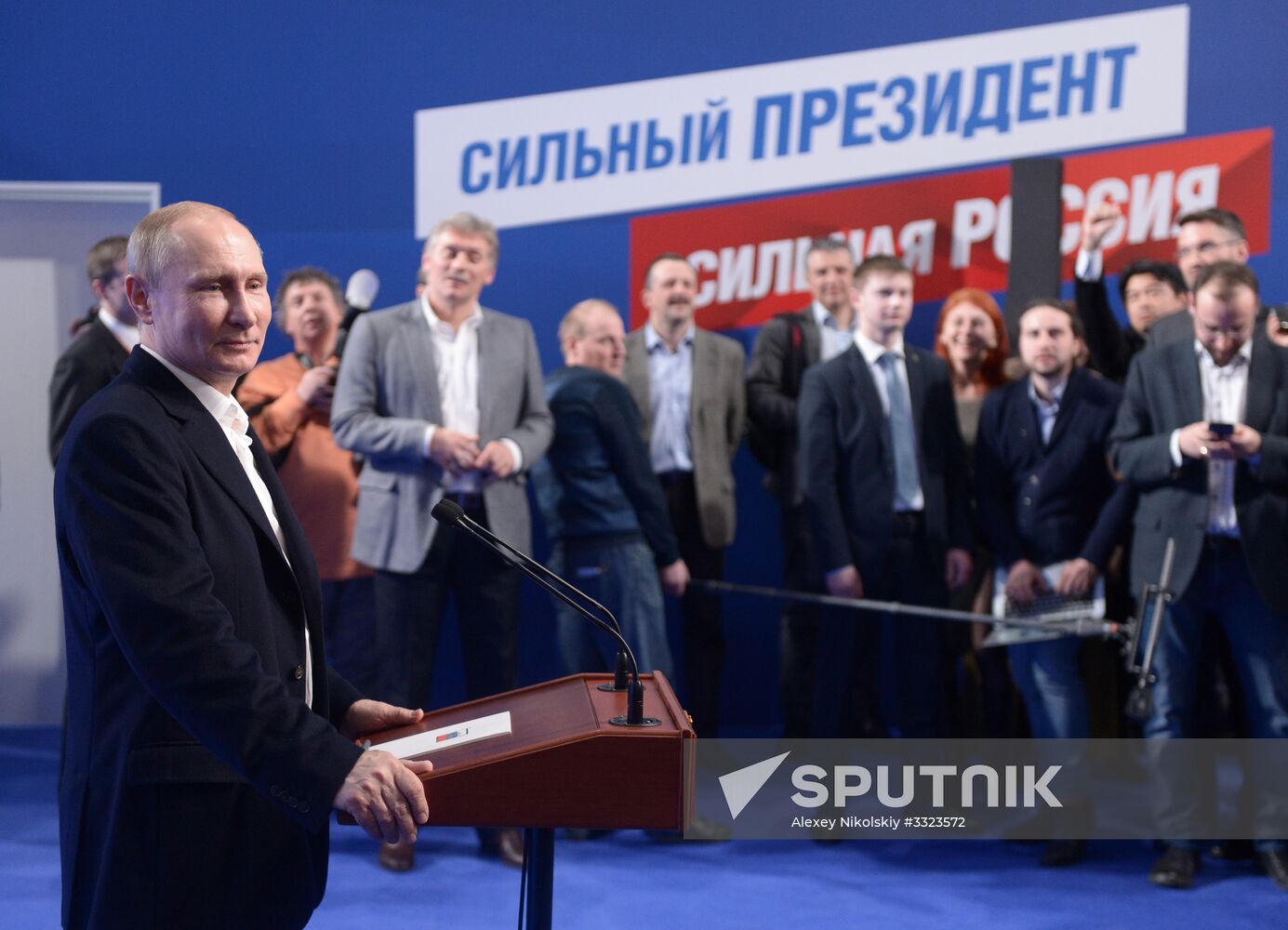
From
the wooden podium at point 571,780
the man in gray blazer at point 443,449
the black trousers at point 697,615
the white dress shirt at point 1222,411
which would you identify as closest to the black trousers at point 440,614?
the man in gray blazer at point 443,449

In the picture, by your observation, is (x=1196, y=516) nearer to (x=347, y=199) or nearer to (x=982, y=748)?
(x=982, y=748)

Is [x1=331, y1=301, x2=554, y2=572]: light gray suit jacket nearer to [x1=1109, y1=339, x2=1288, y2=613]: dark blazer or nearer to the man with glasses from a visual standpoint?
[x1=1109, y1=339, x2=1288, y2=613]: dark blazer

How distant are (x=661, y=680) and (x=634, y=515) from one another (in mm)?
2504

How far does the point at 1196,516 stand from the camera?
Answer: 4105 millimetres

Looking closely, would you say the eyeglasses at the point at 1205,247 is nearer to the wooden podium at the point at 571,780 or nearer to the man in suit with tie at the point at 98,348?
the man in suit with tie at the point at 98,348

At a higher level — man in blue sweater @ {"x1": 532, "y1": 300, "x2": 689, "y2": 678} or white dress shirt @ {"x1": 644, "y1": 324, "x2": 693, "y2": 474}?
white dress shirt @ {"x1": 644, "y1": 324, "x2": 693, "y2": 474}

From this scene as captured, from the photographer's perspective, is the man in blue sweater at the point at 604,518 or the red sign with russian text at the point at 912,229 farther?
the red sign with russian text at the point at 912,229

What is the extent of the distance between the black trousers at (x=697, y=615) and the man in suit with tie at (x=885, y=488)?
0.53m

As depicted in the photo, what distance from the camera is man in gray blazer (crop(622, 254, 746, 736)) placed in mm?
4879

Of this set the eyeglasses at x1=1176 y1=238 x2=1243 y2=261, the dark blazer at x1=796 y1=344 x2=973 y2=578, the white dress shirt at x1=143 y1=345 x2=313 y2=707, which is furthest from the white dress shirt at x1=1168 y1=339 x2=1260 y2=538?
the white dress shirt at x1=143 y1=345 x2=313 y2=707

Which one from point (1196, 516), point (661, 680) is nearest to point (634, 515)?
point (1196, 516)

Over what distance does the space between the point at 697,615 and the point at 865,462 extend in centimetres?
95

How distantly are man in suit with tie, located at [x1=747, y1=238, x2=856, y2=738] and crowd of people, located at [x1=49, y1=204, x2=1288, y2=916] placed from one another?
1 cm

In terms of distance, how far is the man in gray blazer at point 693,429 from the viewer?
4879 millimetres
